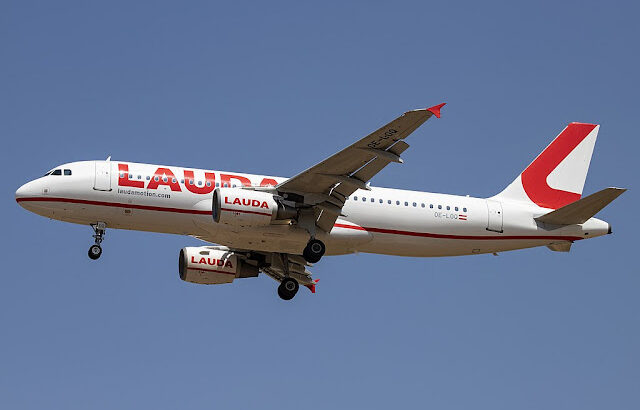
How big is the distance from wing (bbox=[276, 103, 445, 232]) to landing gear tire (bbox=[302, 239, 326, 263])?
0.82m

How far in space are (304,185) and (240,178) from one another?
2915mm

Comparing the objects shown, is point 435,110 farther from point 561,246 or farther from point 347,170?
point 561,246

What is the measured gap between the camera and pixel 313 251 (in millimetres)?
40656

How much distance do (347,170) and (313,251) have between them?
3598 mm

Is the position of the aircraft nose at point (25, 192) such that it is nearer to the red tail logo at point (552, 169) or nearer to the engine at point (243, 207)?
the engine at point (243, 207)

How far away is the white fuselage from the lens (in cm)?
4012

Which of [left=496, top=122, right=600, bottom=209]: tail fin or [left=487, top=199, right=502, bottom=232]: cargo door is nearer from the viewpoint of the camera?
[left=487, top=199, right=502, bottom=232]: cargo door

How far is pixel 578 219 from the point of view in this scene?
142 feet

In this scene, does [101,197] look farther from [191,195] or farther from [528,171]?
[528,171]

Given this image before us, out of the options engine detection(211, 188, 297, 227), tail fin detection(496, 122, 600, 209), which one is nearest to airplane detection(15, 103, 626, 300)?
engine detection(211, 188, 297, 227)

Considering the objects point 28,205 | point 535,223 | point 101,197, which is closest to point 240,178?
point 101,197

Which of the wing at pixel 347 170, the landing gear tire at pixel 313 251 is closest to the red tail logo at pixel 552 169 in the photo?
the wing at pixel 347 170

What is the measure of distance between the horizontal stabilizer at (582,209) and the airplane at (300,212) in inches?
1.8

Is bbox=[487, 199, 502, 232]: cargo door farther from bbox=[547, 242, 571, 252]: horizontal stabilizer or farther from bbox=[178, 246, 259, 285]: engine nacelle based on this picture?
bbox=[178, 246, 259, 285]: engine nacelle
